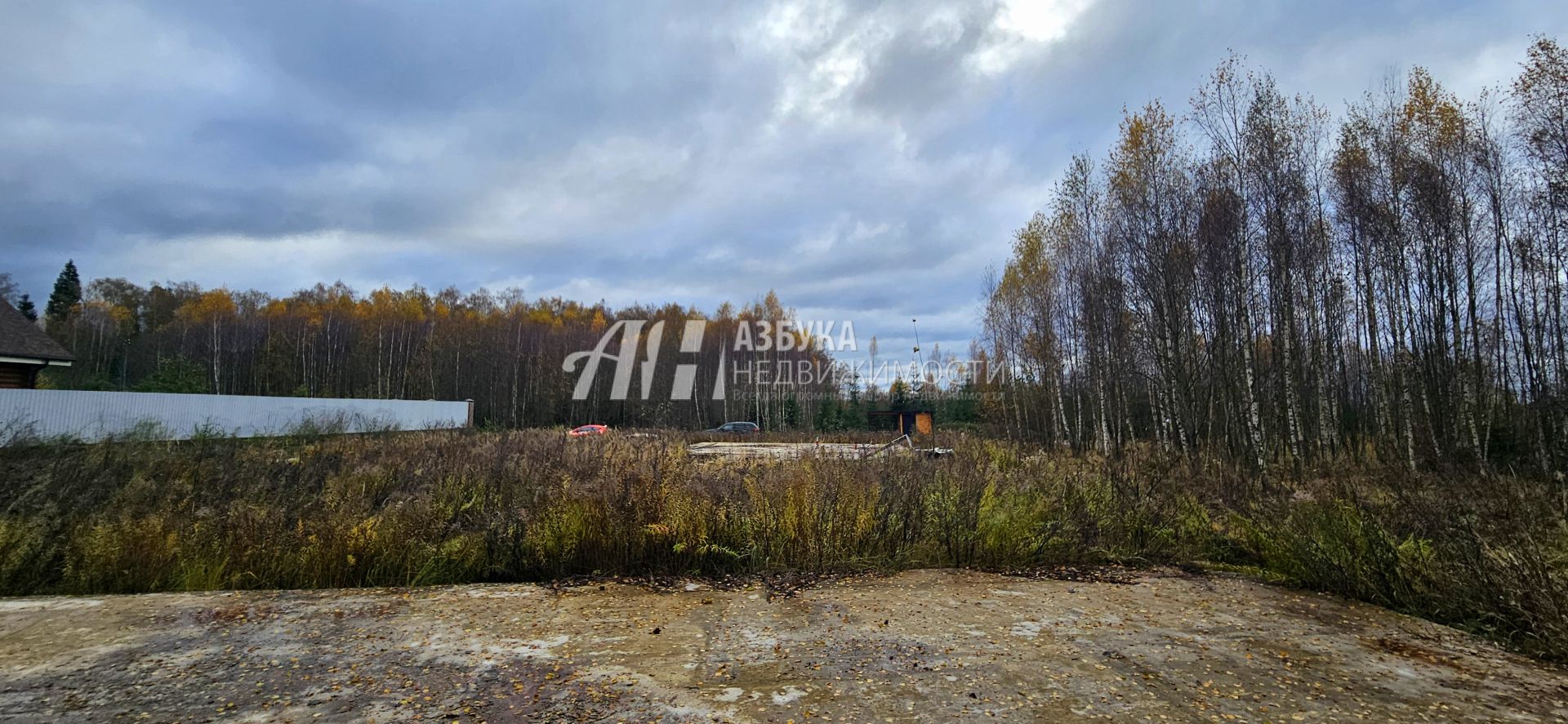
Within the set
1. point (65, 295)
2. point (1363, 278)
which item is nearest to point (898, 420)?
point (1363, 278)

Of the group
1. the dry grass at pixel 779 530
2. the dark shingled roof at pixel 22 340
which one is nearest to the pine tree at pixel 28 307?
the dark shingled roof at pixel 22 340

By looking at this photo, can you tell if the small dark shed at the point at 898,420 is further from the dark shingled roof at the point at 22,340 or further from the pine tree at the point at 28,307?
the pine tree at the point at 28,307

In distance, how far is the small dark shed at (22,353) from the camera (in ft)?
49.6

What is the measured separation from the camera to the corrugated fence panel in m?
14.0

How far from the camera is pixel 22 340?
51.4ft

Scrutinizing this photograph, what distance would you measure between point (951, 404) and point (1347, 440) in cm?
2418

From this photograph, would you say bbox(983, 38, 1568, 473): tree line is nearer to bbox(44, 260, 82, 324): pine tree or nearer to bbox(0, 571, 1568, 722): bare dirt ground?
bbox(0, 571, 1568, 722): bare dirt ground

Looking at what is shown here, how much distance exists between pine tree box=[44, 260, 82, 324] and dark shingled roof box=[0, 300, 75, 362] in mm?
49999

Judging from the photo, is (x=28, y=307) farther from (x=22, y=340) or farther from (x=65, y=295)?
(x=22, y=340)

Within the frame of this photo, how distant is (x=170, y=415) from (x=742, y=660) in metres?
21.2

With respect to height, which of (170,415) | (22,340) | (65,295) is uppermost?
(65,295)

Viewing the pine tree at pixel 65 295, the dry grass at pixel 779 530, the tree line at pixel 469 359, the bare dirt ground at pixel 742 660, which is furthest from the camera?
the pine tree at pixel 65 295

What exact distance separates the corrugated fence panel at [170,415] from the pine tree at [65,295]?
5146 cm

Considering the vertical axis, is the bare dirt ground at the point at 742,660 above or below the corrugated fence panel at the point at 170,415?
below
